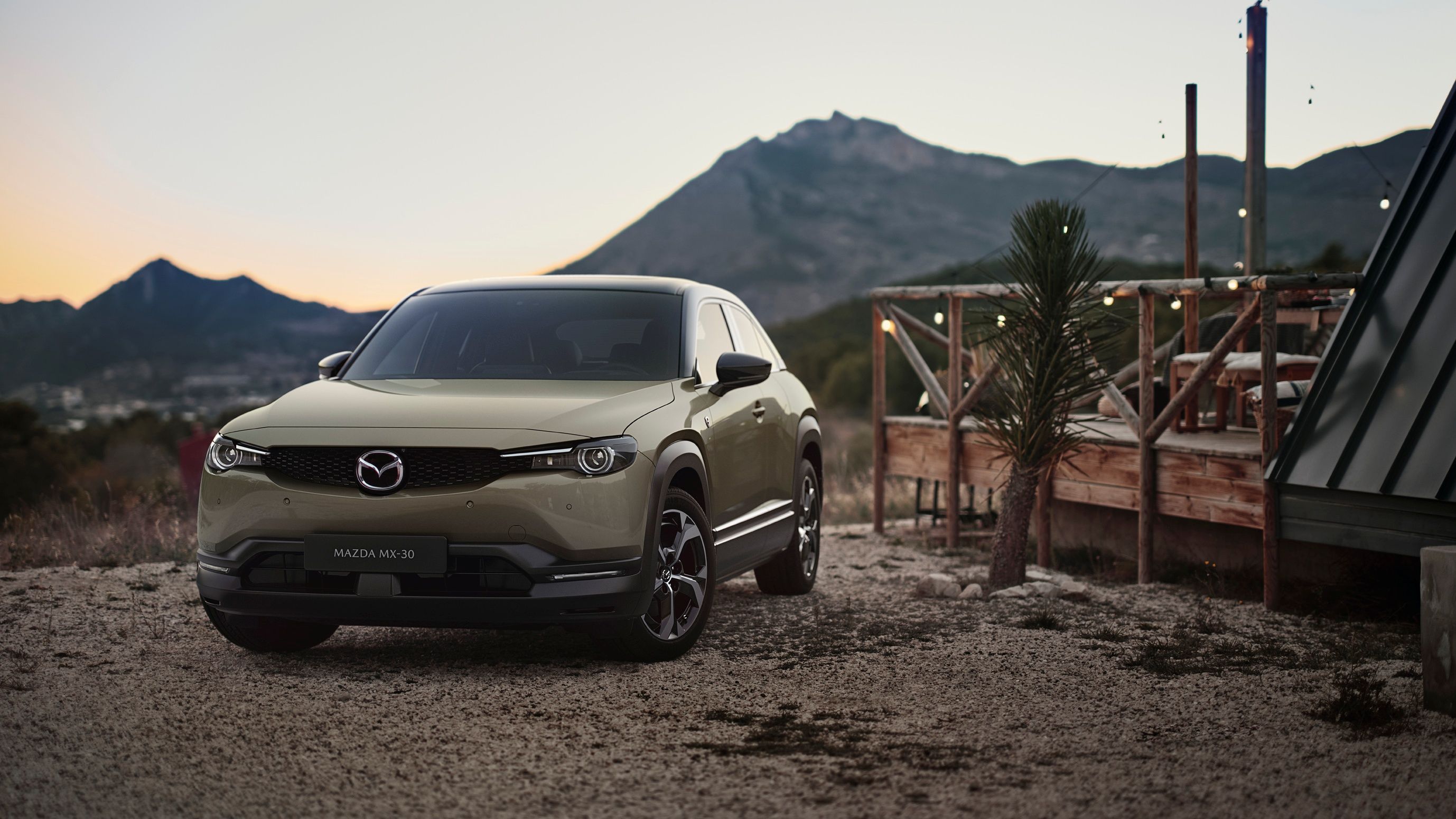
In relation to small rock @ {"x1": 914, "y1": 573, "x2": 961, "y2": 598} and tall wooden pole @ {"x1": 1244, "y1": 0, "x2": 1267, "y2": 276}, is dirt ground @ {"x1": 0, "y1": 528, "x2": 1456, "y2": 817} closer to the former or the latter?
small rock @ {"x1": 914, "y1": 573, "x2": 961, "y2": 598}

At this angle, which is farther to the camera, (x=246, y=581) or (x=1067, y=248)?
(x=1067, y=248)

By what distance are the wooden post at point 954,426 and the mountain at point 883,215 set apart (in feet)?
241

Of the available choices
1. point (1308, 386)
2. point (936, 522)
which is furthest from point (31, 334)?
point (1308, 386)

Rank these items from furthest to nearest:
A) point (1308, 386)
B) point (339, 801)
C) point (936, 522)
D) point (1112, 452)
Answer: point (936, 522), point (1112, 452), point (1308, 386), point (339, 801)

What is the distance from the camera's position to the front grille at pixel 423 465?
5.79 m

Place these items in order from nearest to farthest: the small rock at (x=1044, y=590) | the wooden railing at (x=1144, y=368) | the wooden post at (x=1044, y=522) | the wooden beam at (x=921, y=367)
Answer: the wooden railing at (x=1144, y=368) → the small rock at (x=1044, y=590) → the wooden post at (x=1044, y=522) → the wooden beam at (x=921, y=367)

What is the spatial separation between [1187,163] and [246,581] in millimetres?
10780

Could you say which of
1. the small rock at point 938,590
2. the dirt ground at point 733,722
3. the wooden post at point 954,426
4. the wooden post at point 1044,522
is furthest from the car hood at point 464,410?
the wooden post at point 954,426

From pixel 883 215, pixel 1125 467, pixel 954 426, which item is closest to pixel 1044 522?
pixel 1125 467

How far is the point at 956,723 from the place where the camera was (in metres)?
5.50

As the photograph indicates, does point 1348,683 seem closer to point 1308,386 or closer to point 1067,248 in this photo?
point 1308,386

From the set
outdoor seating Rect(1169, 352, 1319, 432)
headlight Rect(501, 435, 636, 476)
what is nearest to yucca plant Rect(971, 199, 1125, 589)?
outdoor seating Rect(1169, 352, 1319, 432)

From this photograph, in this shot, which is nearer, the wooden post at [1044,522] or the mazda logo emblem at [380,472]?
the mazda logo emblem at [380,472]

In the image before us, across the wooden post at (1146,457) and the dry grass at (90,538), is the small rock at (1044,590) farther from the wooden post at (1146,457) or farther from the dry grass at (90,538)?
the dry grass at (90,538)
